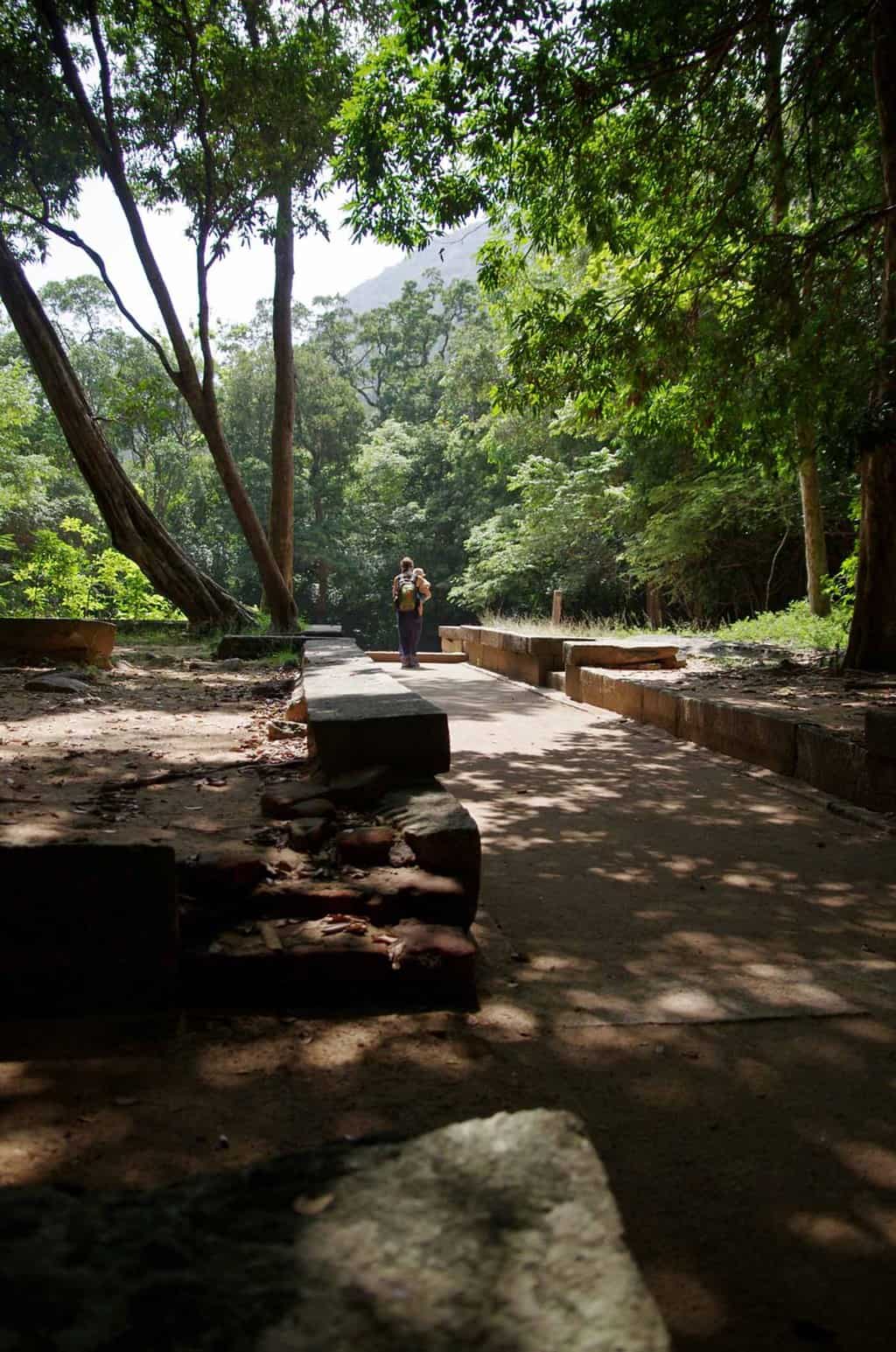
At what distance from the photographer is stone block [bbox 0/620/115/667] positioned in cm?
891

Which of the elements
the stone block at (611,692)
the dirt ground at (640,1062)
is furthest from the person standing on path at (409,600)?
the dirt ground at (640,1062)

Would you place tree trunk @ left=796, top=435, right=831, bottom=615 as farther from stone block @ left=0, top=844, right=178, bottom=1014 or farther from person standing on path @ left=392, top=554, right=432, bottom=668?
stone block @ left=0, top=844, right=178, bottom=1014

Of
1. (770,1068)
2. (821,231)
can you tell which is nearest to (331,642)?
(821,231)

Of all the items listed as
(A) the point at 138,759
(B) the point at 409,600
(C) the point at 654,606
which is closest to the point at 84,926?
(A) the point at 138,759

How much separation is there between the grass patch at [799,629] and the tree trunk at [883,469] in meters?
2.25

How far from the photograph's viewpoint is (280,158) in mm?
12852

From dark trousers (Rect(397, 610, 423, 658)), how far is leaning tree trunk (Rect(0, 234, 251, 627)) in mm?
2783

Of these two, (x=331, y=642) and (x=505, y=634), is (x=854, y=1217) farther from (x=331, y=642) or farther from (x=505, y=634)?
(x=505, y=634)

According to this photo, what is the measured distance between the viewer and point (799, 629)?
12820 mm

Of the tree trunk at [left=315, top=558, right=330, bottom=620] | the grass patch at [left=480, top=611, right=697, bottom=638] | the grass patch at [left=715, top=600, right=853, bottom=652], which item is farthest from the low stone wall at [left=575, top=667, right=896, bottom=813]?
the tree trunk at [left=315, top=558, right=330, bottom=620]

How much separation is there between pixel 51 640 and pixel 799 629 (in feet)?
31.7

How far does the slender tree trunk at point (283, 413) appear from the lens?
48.8 ft

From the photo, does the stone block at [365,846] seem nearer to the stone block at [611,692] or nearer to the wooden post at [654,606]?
the stone block at [611,692]

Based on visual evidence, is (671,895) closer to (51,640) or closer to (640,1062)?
(640,1062)
